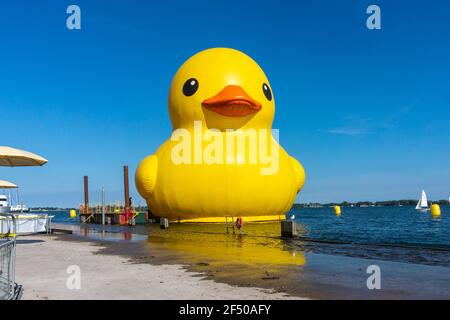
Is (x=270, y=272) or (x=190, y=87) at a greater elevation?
(x=190, y=87)

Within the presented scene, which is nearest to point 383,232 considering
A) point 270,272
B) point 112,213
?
point 112,213

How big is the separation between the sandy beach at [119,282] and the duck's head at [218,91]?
47.6 ft

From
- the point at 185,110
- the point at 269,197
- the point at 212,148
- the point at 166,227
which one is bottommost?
the point at 166,227

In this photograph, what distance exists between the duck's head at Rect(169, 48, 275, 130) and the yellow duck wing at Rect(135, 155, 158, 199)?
9.59 ft

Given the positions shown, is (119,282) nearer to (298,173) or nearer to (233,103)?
Result: (233,103)

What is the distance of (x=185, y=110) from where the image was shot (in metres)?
25.6

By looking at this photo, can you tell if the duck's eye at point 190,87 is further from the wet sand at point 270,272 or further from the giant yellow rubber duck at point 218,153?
the wet sand at point 270,272

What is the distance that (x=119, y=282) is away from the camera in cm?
778

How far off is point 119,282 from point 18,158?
6.99m

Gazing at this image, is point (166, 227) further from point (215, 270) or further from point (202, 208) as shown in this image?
point (215, 270)

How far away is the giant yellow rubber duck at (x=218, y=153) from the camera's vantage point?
24109mm

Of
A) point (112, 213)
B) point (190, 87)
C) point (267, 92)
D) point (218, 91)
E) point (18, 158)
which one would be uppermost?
point (190, 87)
